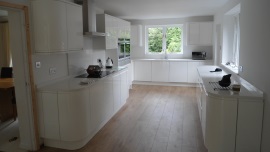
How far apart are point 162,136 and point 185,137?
359 mm

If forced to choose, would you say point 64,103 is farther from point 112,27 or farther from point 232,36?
point 232,36

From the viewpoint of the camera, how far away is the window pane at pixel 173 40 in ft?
23.8

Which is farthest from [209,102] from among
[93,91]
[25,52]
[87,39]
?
[87,39]

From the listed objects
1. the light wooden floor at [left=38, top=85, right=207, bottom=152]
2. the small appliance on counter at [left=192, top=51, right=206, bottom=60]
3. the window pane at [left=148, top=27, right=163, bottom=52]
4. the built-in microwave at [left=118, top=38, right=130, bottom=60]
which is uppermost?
the window pane at [left=148, top=27, right=163, bottom=52]

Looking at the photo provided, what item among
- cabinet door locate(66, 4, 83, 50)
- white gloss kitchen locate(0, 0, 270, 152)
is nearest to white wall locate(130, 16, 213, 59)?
white gloss kitchen locate(0, 0, 270, 152)

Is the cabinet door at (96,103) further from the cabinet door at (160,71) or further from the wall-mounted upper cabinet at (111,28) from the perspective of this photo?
the cabinet door at (160,71)

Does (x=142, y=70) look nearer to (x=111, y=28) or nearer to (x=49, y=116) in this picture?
(x=111, y=28)

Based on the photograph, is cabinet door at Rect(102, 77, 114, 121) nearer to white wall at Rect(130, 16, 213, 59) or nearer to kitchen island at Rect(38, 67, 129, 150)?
kitchen island at Rect(38, 67, 129, 150)

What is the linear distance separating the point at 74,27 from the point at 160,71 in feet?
13.9

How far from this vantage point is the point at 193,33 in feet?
22.0

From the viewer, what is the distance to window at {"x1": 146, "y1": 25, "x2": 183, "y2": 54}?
23.8 ft

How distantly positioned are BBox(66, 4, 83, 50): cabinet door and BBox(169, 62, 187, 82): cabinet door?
4018 mm

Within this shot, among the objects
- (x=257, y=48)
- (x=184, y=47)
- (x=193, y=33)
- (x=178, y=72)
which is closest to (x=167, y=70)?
(x=178, y=72)

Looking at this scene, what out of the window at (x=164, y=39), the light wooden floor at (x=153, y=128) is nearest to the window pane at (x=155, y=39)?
the window at (x=164, y=39)
